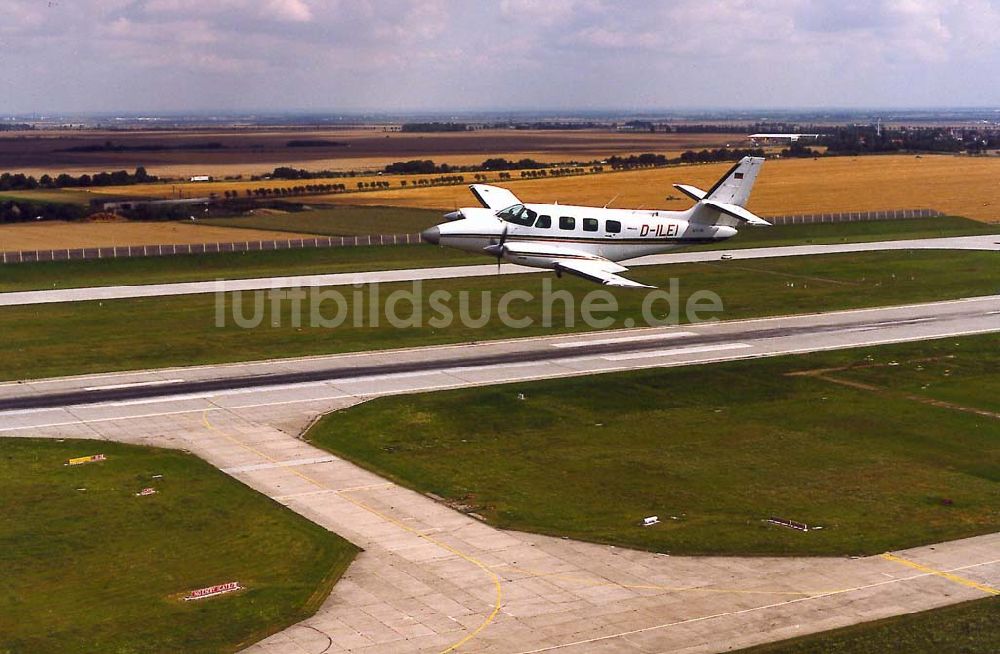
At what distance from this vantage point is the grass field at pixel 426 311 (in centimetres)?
6038

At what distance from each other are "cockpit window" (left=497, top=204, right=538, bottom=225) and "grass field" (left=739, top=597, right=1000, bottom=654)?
110 feet

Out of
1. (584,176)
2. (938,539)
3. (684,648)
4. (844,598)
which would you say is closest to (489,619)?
(684,648)

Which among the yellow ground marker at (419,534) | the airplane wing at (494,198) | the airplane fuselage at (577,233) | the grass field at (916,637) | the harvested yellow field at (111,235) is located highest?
the airplane wing at (494,198)

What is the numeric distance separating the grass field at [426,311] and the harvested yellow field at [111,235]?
2758 cm

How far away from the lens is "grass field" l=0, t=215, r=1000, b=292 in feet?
276

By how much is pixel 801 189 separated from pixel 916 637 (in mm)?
121398

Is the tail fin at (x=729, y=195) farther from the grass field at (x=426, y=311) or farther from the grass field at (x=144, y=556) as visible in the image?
the grass field at (x=144, y=556)

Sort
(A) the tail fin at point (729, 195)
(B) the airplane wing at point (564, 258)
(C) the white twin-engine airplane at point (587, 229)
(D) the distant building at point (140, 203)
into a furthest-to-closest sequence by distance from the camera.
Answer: (D) the distant building at point (140, 203) < (A) the tail fin at point (729, 195) < (C) the white twin-engine airplane at point (587, 229) < (B) the airplane wing at point (564, 258)

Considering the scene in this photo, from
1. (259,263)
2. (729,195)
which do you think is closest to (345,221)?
(259,263)

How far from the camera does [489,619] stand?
28.8 meters

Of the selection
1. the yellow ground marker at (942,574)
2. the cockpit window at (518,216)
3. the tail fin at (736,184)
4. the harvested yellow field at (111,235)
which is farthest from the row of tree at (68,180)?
the yellow ground marker at (942,574)

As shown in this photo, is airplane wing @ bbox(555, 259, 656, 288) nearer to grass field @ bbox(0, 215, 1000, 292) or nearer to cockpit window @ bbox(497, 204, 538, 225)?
cockpit window @ bbox(497, 204, 538, 225)

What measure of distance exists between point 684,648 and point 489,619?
16.2 feet

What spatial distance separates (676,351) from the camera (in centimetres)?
6106
